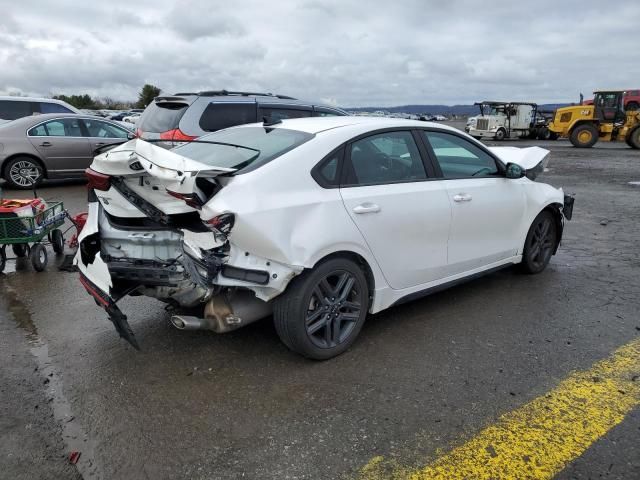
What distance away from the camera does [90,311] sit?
4352mm

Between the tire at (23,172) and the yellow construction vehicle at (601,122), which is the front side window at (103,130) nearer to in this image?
the tire at (23,172)

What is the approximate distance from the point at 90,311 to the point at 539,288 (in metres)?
4.06

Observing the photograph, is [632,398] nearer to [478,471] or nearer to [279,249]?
[478,471]

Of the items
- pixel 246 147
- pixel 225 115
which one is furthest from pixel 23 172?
pixel 246 147

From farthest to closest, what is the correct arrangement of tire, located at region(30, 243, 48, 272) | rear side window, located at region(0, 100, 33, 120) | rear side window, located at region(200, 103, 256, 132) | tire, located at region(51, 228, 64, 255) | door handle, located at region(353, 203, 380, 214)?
rear side window, located at region(0, 100, 33, 120) < rear side window, located at region(200, 103, 256, 132) < tire, located at region(51, 228, 64, 255) < tire, located at region(30, 243, 48, 272) < door handle, located at region(353, 203, 380, 214)

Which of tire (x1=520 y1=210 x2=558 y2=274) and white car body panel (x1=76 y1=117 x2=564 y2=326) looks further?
tire (x1=520 y1=210 x2=558 y2=274)

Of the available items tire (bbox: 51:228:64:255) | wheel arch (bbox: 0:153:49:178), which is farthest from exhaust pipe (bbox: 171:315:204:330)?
wheel arch (bbox: 0:153:49:178)

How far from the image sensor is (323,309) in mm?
3363

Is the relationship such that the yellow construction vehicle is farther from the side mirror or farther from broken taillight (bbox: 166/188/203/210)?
broken taillight (bbox: 166/188/203/210)

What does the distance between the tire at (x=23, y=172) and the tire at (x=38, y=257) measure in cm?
552

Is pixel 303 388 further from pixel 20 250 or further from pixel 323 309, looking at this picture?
pixel 20 250

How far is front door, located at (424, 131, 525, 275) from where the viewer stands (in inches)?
163

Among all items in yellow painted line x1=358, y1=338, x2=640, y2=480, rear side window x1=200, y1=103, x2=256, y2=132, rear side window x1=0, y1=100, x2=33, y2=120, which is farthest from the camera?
rear side window x1=0, y1=100, x2=33, y2=120

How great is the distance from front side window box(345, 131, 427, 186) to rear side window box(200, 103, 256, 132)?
440cm
